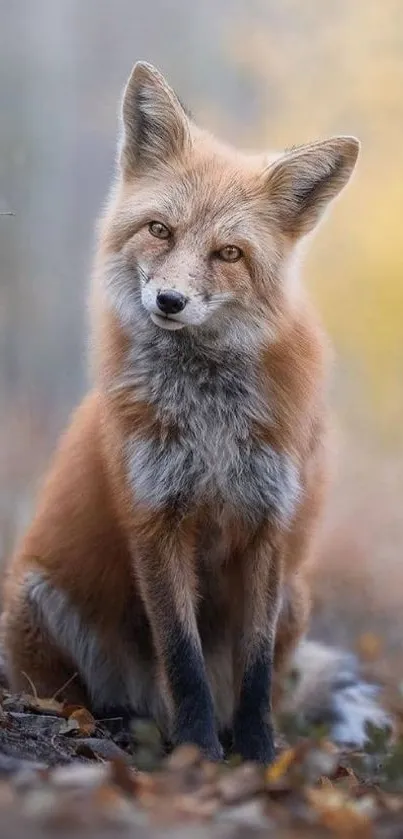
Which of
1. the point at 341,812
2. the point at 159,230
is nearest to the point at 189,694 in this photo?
the point at 341,812

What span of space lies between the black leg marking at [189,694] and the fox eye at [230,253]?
110cm

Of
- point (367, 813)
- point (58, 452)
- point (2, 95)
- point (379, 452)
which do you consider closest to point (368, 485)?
point (379, 452)

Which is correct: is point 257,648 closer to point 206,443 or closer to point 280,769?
point 206,443

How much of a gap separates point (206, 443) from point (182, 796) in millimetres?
1315

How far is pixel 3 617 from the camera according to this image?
3691 mm

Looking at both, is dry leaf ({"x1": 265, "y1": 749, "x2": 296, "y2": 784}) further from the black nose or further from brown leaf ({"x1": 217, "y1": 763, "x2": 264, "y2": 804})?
the black nose

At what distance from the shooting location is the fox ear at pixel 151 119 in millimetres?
3096

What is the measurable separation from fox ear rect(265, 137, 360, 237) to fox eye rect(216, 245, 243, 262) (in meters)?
0.24

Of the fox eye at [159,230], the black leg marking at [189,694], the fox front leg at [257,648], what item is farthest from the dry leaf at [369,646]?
the fox eye at [159,230]

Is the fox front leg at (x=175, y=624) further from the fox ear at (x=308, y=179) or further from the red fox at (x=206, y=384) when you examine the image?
the fox ear at (x=308, y=179)

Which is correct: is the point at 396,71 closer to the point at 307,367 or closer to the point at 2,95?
the point at 2,95

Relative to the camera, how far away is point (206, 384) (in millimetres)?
3061

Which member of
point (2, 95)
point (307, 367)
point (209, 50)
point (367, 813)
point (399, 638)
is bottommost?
point (399, 638)

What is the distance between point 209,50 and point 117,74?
0.52 m
